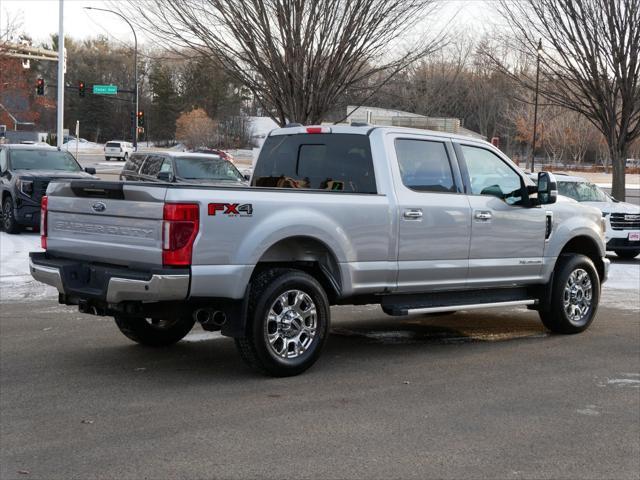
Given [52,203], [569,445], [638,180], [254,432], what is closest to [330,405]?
[254,432]

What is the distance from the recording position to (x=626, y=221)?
16.9 m

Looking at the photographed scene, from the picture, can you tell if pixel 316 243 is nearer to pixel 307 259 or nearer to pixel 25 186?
pixel 307 259

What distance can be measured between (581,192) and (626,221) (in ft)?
4.34

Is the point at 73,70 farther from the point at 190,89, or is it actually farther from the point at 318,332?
the point at 318,332

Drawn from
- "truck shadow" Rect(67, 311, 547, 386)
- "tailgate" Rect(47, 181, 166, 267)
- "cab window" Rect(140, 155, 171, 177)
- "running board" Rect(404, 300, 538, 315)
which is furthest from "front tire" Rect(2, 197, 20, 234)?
"running board" Rect(404, 300, 538, 315)

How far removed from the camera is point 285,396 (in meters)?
6.31

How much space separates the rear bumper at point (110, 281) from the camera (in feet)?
20.2

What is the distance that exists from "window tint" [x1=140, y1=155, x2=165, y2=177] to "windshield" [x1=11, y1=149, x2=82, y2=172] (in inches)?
56.7

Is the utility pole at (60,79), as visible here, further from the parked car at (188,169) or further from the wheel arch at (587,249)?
the wheel arch at (587,249)

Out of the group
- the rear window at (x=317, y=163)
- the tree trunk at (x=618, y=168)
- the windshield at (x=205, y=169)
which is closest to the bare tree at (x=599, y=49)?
the tree trunk at (x=618, y=168)

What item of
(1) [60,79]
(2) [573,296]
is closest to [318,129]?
(2) [573,296]

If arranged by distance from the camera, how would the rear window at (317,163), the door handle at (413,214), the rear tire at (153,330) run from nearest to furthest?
the door handle at (413,214) → the rear window at (317,163) → the rear tire at (153,330)

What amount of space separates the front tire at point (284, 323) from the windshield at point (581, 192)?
1193cm

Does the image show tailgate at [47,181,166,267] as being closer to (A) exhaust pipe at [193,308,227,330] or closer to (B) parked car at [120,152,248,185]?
(A) exhaust pipe at [193,308,227,330]
